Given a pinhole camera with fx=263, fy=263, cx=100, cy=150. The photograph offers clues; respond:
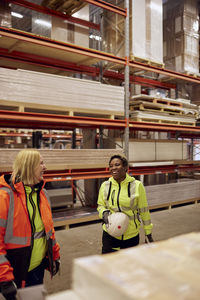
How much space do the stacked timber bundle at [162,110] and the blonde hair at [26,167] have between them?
5410 millimetres

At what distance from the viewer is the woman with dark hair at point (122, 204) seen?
10.6 ft

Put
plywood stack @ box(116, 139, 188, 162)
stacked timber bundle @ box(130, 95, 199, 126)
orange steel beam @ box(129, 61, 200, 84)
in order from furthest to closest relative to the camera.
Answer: stacked timber bundle @ box(130, 95, 199, 126) → plywood stack @ box(116, 139, 188, 162) → orange steel beam @ box(129, 61, 200, 84)

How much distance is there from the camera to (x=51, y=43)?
5.81m

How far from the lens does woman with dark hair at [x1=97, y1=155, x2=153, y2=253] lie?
3.24 meters

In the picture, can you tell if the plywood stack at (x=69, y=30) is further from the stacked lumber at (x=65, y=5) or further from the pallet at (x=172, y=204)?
the pallet at (x=172, y=204)

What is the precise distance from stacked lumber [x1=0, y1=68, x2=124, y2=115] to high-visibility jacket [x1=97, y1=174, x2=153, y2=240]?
2.99 meters

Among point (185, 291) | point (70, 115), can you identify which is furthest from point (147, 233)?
point (70, 115)

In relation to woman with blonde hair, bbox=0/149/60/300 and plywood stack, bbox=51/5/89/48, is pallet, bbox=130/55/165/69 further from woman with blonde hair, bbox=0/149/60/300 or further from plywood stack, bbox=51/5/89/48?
woman with blonde hair, bbox=0/149/60/300

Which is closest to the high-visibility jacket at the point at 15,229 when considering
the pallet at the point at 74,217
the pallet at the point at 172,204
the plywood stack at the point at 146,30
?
the pallet at the point at 74,217

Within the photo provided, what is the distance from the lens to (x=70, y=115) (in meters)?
6.04

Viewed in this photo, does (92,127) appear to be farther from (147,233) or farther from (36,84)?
(147,233)

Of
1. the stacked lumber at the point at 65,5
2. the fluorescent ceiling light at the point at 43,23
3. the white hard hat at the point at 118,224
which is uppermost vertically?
the stacked lumber at the point at 65,5

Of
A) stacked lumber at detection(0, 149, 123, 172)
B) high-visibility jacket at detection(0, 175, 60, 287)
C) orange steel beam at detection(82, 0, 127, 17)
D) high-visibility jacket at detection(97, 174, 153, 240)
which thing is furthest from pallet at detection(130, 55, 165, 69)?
high-visibility jacket at detection(0, 175, 60, 287)

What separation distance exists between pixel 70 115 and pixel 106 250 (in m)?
3.48
